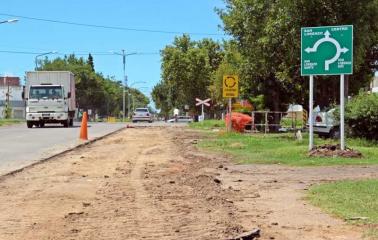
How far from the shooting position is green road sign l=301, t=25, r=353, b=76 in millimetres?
17766

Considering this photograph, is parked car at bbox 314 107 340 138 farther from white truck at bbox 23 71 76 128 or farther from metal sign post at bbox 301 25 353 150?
white truck at bbox 23 71 76 128

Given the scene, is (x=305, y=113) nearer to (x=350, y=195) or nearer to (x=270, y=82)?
(x=270, y=82)

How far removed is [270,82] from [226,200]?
26.4 m

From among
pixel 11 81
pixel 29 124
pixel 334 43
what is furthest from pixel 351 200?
pixel 11 81

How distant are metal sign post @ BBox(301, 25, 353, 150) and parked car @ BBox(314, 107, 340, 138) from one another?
5.92 meters

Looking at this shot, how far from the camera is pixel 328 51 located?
18094mm

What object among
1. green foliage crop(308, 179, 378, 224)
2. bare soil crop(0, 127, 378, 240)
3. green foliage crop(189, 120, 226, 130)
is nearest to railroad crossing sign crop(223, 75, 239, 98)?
green foliage crop(189, 120, 226, 130)

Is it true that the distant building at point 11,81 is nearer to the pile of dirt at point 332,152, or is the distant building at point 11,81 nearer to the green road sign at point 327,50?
the green road sign at point 327,50

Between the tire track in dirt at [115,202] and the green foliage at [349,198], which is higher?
the green foliage at [349,198]

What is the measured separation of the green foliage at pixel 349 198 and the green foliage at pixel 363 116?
9.99 meters

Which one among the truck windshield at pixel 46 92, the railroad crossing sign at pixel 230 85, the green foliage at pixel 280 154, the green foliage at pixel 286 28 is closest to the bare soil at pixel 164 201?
the green foliage at pixel 280 154

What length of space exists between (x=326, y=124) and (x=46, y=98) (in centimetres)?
2089

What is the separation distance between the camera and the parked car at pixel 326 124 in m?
24.4

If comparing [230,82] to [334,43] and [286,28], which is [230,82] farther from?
[334,43]
